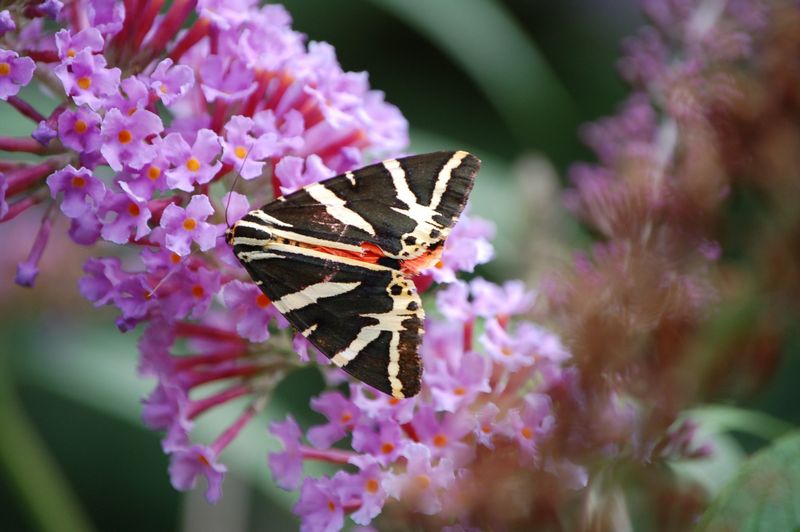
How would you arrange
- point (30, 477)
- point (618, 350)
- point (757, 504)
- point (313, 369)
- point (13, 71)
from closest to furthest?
point (618, 350) → point (757, 504) → point (13, 71) → point (30, 477) → point (313, 369)

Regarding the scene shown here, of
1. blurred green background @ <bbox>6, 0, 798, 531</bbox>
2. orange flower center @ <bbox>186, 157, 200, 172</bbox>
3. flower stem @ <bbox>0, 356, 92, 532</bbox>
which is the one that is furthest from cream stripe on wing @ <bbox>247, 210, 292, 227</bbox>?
flower stem @ <bbox>0, 356, 92, 532</bbox>

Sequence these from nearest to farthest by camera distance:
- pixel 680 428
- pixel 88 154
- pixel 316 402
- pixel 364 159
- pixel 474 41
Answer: pixel 680 428, pixel 88 154, pixel 316 402, pixel 364 159, pixel 474 41

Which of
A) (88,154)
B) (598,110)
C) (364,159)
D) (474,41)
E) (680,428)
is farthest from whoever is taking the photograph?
(598,110)

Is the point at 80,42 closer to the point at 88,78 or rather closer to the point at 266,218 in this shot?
the point at 88,78

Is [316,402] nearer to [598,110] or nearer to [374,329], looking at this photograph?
[374,329]

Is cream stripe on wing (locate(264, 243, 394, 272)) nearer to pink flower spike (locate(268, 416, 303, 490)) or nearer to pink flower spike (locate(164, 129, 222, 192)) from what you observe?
pink flower spike (locate(164, 129, 222, 192))

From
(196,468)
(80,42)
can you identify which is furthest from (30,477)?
(80,42)

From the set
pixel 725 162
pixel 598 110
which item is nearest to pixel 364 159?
pixel 725 162
